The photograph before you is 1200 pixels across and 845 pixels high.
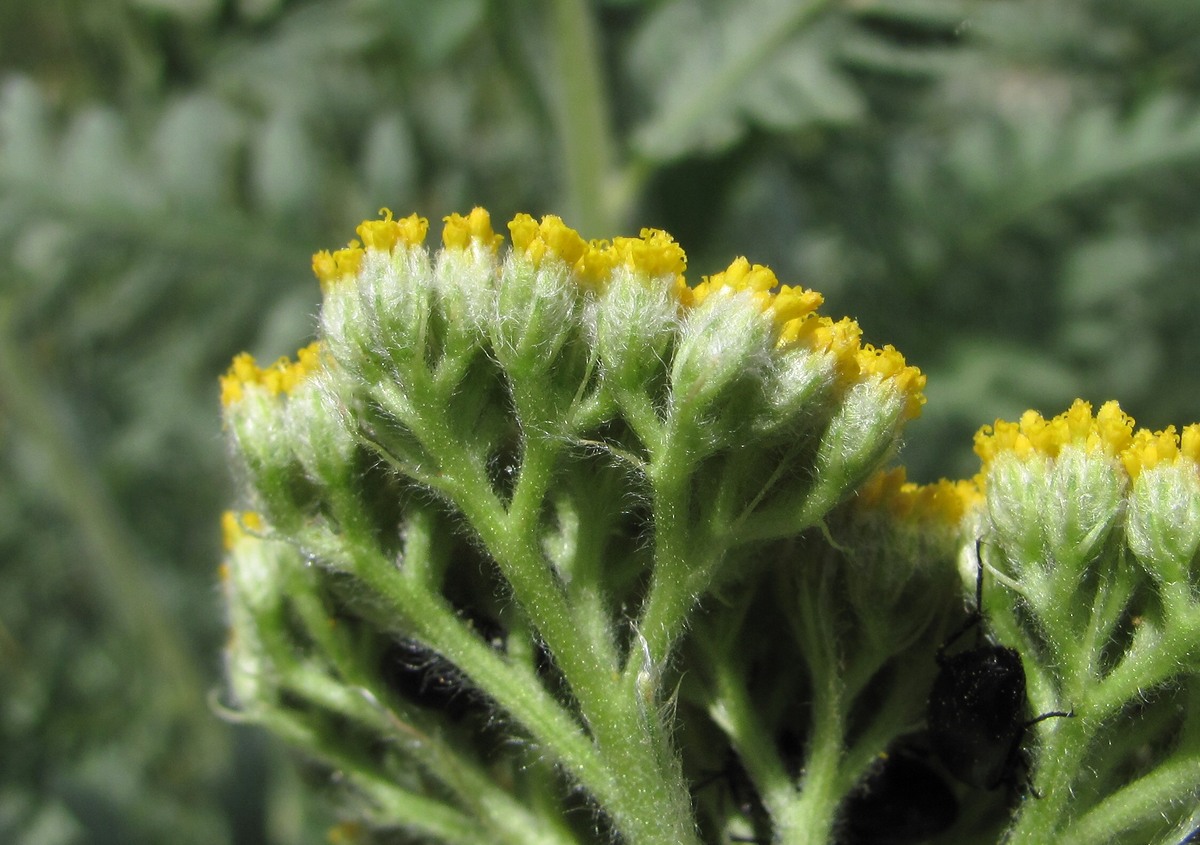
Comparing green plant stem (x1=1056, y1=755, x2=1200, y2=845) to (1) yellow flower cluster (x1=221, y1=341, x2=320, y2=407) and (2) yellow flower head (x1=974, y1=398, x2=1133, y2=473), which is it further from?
(1) yellow flower cluster (x1=221, y1=341, x2=320, y2=407)

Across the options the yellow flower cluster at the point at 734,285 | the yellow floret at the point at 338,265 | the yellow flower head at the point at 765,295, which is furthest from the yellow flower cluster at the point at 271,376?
the yellow flower head at the point at 765,295

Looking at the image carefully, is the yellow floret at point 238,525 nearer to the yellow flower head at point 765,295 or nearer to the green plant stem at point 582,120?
the yellow flower head at point 765,295

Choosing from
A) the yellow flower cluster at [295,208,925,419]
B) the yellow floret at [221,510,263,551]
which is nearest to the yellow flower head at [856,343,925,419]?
the yellow flower cluster at [295,208,925,419]

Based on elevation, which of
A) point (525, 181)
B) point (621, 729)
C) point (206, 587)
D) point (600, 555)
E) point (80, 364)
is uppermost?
point (80, 364)

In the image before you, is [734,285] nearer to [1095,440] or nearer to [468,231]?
[468,231]

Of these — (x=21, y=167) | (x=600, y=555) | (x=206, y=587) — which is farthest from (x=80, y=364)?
(x=600, y=555)

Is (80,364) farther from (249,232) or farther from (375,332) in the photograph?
(375,332)
